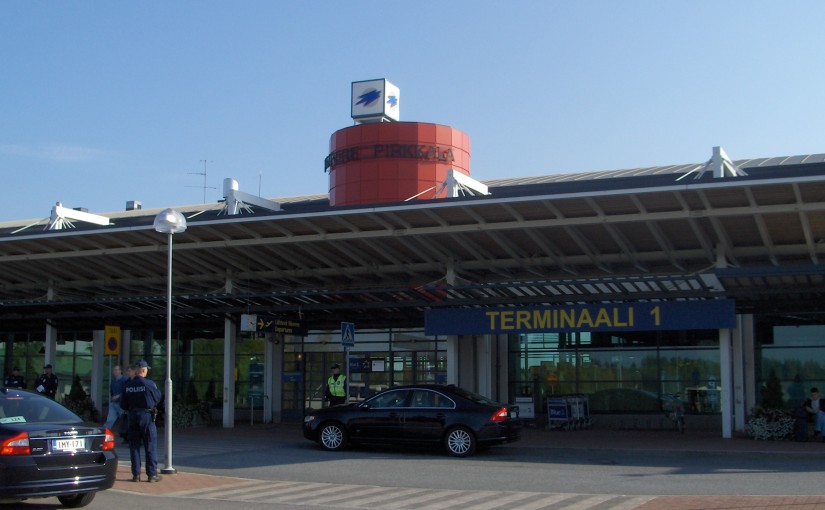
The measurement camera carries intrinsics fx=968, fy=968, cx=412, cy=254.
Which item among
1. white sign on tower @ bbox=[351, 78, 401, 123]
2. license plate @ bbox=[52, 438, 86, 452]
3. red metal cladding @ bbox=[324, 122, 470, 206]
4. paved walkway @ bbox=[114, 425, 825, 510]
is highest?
white sign on tower @ bbox=[351, 78, 401, 123]

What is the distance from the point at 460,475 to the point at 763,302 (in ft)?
36.0

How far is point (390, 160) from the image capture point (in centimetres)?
3525

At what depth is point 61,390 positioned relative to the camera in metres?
34.9

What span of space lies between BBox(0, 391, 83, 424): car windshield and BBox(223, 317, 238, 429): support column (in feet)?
45.5

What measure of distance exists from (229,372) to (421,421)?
9.37 meters

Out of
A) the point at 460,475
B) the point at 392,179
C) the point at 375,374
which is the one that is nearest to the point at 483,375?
the point at 375,374

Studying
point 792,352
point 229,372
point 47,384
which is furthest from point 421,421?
point 792,352

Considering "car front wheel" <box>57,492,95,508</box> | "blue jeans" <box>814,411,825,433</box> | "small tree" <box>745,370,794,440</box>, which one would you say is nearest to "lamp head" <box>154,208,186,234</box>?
"car front wheel" <box>57,492,95,508</box>

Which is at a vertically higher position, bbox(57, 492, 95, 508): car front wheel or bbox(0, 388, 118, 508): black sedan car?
bbox(0, 388, 118, 508): black sedan car

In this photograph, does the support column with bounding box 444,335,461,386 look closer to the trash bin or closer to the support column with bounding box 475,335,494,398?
the support column with bounding box 475,335,494,398

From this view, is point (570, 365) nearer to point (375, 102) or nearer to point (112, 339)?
point (112, 339)

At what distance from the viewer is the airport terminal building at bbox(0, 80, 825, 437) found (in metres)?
19.0

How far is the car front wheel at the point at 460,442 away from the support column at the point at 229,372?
32.2 ft

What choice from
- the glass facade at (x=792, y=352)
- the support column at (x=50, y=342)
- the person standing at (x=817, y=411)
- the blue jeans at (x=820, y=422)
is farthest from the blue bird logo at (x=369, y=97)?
the blue jeans at (x=820, y=422)
